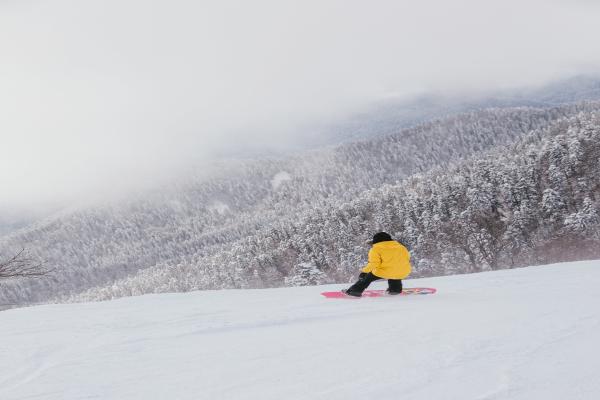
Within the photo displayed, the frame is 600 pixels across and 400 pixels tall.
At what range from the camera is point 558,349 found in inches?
202

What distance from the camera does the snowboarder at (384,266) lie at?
11797 mm

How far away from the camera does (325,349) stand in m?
6.27

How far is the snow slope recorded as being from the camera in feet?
15.0

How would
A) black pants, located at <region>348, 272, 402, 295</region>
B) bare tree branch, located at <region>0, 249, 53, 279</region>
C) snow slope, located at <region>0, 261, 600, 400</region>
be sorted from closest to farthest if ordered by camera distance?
snow slope, located at <region>0, 261, 600, 400</region>
bare tree branch, located at <region>0, 249, 53, 279</region>
black pants, located at <region>348, 272, 402, 295</region>

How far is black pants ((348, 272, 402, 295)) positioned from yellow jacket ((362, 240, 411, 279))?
15 cm

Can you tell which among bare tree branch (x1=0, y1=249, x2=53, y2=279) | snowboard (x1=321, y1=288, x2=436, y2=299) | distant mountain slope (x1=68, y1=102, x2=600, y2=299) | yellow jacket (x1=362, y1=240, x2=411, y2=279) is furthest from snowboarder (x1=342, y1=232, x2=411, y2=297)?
distant mountain slope (x1=68, y1=102, x2=600, y2=299)

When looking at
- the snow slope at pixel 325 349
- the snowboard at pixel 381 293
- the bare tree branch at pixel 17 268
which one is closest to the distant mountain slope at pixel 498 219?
the snowboard at pixel 381 293

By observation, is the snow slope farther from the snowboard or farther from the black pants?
the black pants

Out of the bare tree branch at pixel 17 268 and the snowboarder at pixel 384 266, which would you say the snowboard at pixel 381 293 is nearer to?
the snowboarder at pixel 384 266

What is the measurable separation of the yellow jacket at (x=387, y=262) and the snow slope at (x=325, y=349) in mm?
945

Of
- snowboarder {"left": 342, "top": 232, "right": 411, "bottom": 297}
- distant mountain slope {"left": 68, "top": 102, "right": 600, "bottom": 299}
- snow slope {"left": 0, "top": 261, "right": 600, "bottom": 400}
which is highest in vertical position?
snow slope {"left": 0, "top": 261, "right": 600, "bottom": 400}

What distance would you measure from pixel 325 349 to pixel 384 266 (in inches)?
231

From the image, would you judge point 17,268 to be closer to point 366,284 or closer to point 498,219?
point 366,284

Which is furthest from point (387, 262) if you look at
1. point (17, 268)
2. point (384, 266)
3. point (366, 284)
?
point (17, 268)
